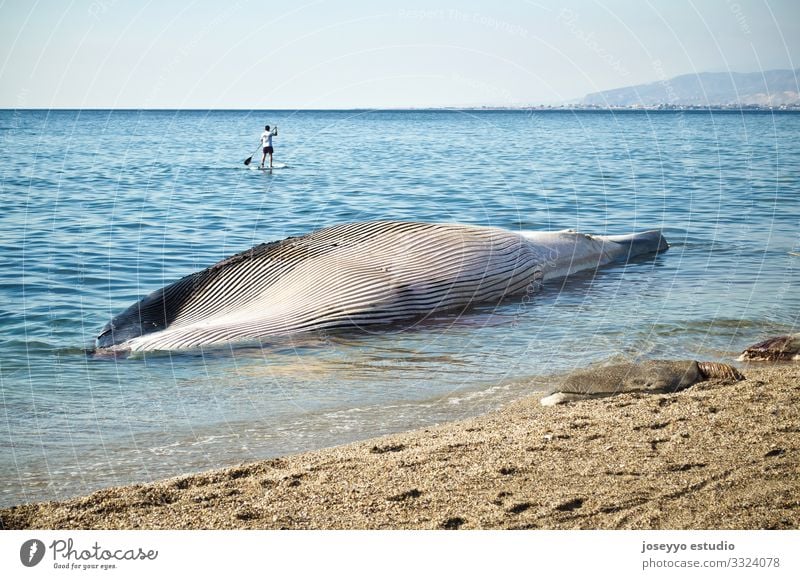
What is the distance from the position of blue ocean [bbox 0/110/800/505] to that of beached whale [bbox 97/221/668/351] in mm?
246

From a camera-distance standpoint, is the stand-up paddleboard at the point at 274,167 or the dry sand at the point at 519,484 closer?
the dry sand at the point at 519,484

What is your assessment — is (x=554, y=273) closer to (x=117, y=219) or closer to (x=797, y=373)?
(x=797, y=373)

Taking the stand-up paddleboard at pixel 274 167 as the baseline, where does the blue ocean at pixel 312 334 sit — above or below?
below

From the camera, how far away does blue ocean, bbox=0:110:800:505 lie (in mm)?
8477

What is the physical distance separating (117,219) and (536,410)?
15571mm

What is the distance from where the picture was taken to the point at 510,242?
41.1 feet

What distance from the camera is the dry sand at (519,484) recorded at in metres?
5.82
